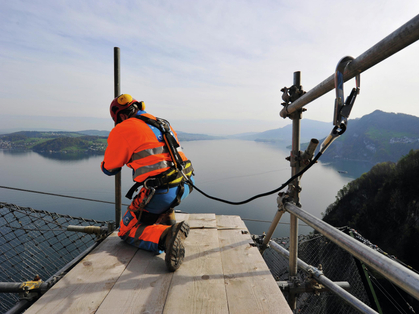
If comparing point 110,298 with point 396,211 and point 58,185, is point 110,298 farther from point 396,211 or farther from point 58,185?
point 58,185

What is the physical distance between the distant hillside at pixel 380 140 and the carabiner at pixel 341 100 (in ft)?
356

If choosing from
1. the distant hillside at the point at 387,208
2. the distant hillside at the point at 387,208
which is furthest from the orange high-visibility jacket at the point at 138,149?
the distant hillside at the point at 387,208

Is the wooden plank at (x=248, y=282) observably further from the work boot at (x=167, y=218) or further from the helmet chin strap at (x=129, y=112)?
the helmet chin strap at (x=129, y=112)

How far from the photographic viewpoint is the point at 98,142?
109 metres

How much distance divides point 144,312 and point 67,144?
411 feet

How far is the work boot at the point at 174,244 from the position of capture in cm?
199

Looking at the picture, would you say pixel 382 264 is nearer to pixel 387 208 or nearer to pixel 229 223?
pixel 229 223

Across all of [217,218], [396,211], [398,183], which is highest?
[217,218]

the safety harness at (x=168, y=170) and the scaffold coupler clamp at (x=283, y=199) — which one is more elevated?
the safety harness at (x=168, y=170)

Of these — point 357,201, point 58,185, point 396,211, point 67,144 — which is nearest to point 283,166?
point 357,201

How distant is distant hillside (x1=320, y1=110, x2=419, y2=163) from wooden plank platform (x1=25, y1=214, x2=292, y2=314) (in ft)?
355

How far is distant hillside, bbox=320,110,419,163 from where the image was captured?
322 feet

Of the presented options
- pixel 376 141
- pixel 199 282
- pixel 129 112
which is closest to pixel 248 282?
pixel 199 282

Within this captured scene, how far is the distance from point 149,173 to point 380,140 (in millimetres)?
132143
